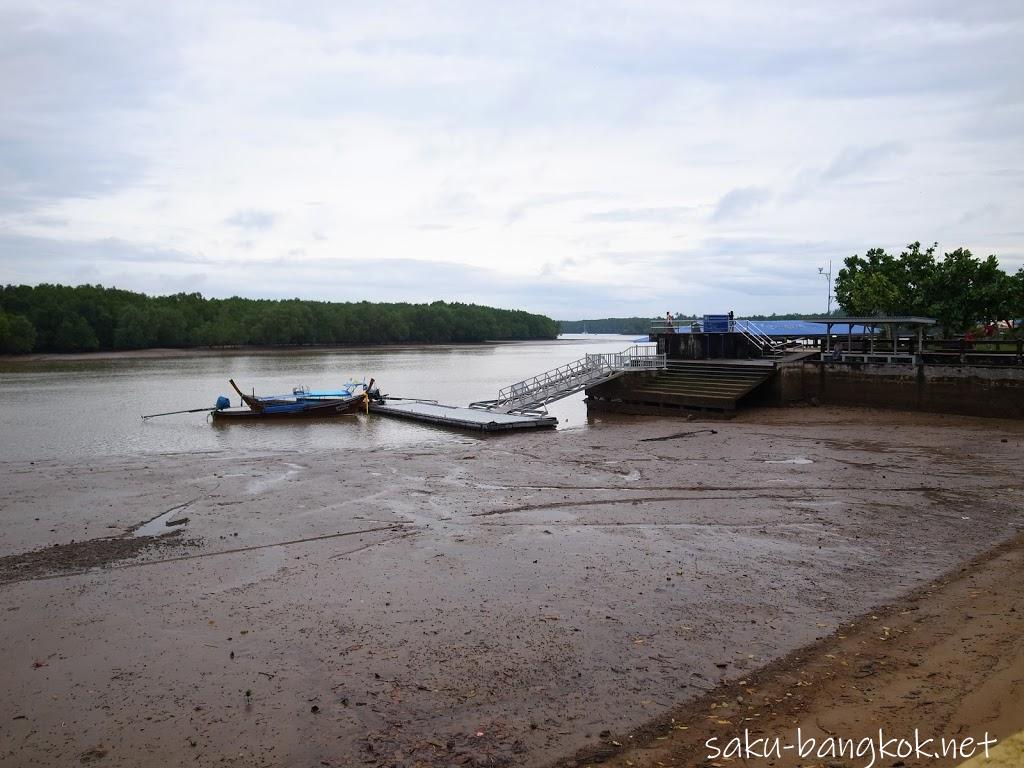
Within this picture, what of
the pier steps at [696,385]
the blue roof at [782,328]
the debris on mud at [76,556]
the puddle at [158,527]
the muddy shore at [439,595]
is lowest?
the puddle at [158,527]

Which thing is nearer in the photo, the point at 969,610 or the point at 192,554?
the point at 969,610

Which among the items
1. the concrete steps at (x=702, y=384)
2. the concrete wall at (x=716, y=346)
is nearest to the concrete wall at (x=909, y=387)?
the concrete steps at (x=702, y=384)

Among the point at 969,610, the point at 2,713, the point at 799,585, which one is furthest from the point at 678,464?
the point at 2,713

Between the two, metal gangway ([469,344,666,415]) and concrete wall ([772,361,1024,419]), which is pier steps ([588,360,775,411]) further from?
concrete wall ([772,361,1024,419])

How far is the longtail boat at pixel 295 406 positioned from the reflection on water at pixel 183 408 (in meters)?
1.07

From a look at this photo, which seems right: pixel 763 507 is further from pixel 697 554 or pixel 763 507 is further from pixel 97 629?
pixel 97 629

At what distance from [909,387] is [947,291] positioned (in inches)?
477

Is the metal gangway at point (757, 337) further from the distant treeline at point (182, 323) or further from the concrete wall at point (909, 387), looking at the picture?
the distant treeline at point (182, 323)

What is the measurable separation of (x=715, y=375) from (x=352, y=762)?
28.7 meters

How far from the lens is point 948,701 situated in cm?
623

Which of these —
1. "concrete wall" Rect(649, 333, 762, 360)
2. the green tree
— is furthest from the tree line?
the green tree

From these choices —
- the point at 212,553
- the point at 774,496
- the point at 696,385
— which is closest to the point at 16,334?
the point at 696,385

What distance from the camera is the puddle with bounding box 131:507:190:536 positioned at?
545 inches

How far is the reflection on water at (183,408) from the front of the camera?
89.5 feet
